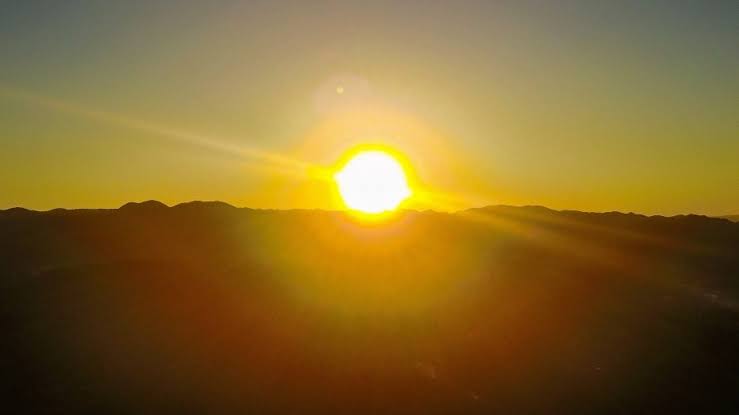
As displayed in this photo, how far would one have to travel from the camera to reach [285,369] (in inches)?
1362

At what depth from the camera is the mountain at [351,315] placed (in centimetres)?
3275

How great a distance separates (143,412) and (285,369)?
760cm

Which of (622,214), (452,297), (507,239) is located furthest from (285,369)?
(622,214)

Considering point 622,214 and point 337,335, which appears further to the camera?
point 622,214

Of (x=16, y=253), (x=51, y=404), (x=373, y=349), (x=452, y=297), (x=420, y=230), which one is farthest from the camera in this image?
(x=420, y=230)

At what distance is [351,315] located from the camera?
39562mm

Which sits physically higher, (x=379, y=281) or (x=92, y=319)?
(x=379, y=281)

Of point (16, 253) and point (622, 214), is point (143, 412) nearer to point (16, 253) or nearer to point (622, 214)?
point (16, 253)

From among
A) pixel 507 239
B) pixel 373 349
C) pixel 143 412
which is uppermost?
pixel 507 239

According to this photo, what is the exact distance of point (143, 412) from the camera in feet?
97.9

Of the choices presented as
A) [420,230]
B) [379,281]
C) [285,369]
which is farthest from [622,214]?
[285,369]

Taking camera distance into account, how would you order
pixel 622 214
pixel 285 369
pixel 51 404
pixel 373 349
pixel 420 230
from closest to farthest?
pixel 51 404
pixel 285 369
pixel 373 349
pixel 420 230
pixel 622 214

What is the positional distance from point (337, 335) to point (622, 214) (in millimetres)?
28657

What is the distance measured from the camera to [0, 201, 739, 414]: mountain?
107 ft
